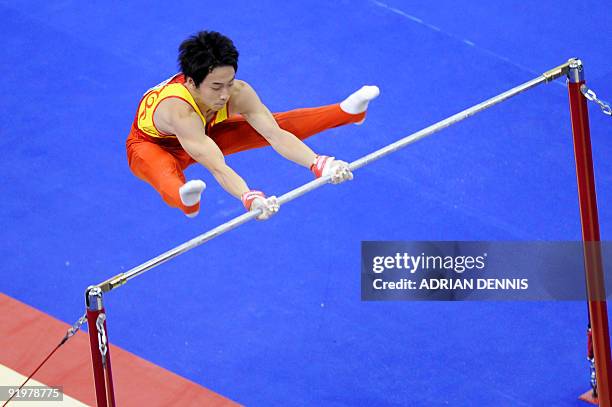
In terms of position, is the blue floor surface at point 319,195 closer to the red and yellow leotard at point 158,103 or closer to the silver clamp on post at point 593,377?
the silver clamp on post at point 593,377

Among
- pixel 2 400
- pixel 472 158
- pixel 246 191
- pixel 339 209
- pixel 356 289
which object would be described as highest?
pixel 472 158

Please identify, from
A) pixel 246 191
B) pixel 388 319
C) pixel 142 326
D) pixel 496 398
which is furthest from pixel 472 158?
pixel 246 191

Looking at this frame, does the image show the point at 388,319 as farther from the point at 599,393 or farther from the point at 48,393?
the point at 48,393

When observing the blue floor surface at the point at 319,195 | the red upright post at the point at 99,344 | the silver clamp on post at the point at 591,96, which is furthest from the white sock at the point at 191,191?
the silver clamp on post at the point at 591,96

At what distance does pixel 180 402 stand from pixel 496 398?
1.78 metres

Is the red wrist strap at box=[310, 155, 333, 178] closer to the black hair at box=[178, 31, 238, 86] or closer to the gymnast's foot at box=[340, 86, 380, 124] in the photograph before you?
the gymnast's foot at box=[340, 86, 380, 124]

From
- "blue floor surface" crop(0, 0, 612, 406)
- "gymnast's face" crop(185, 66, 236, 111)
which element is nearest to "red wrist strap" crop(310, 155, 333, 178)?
"gymnast's face" crop(185, 66, 236, 111)

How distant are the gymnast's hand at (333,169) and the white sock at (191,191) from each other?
24.0 inches

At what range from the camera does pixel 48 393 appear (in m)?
6.52

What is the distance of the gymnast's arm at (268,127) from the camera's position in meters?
5.57

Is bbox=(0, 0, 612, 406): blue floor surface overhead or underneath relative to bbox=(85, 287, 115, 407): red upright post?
overhead

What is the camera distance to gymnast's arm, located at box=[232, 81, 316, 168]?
5570 mm

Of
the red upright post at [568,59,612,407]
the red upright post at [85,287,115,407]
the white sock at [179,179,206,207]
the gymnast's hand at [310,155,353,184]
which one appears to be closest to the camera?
the red upright post at [85,287,115,407]

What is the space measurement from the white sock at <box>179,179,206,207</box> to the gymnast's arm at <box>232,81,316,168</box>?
0.69 m
